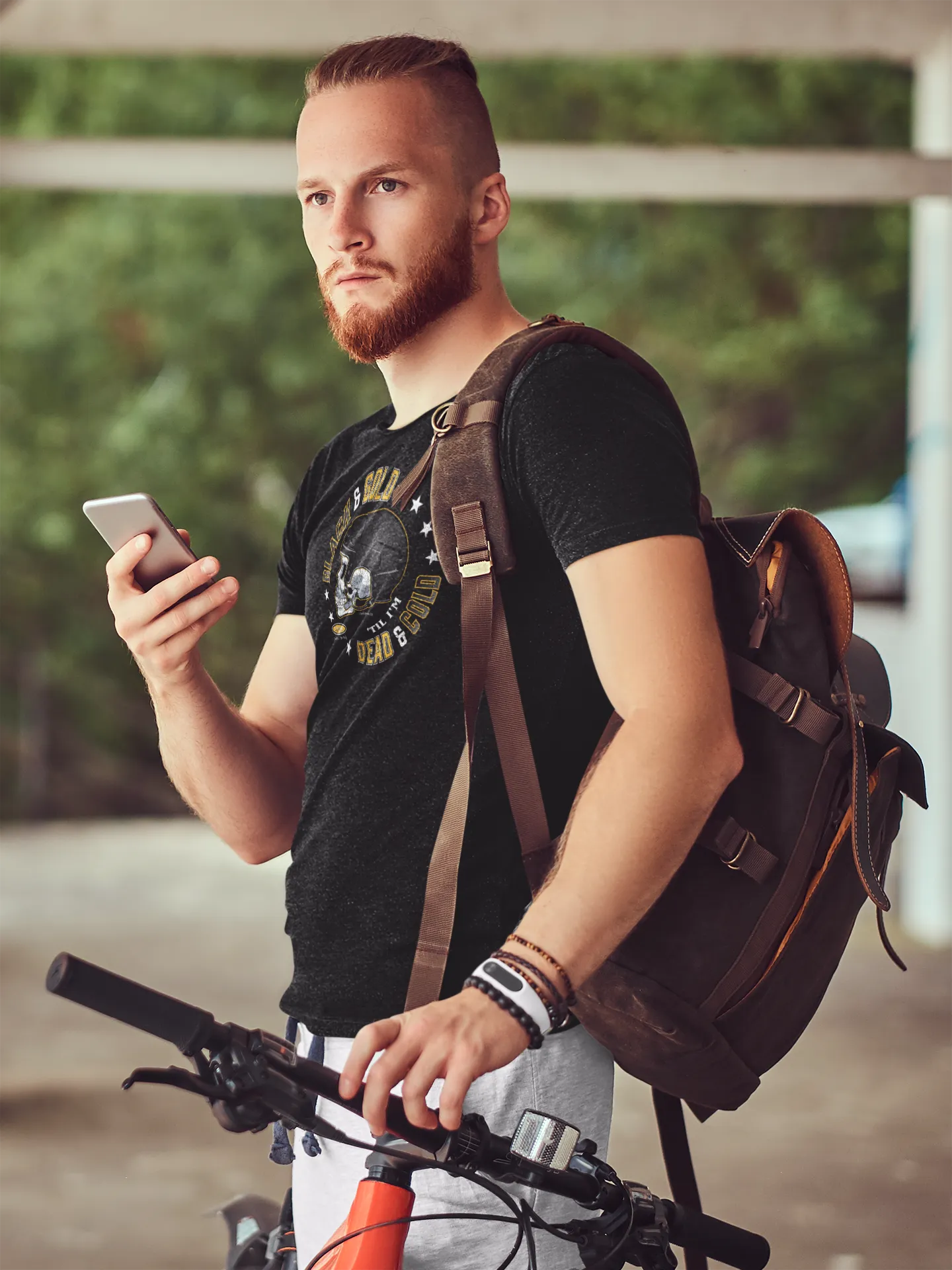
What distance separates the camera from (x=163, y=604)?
1.30 meters

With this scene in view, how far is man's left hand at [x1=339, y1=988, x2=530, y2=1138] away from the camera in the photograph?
39.9 inches

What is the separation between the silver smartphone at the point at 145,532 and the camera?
1270 millimetres

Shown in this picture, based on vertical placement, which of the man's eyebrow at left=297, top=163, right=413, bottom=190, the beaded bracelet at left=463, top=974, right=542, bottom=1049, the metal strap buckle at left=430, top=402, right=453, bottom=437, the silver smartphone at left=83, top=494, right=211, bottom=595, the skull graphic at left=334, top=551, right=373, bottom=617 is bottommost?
the beaded bracelet at left=463, top=974, right=542, bottom=1049

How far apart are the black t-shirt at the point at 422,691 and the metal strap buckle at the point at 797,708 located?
191 millimetres

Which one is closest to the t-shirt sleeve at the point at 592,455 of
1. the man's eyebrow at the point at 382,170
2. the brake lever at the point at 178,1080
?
the man's eyebrow at the point at 382,170

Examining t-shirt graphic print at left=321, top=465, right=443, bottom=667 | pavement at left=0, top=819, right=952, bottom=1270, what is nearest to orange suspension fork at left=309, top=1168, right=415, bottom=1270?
t-shirt graphic print at left=321, top=465, right=443, bottom=667

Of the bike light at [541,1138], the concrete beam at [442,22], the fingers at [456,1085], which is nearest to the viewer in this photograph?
the fingers at [456,1085]

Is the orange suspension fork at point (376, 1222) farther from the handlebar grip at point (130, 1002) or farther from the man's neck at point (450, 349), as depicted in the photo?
the man's neck at point (450, 349)

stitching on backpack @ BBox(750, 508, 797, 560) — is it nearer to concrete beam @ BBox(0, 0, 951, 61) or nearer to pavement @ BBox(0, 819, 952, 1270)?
pavement @ BBox(0, 819, 952, 1270)

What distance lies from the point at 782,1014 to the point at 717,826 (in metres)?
0.19

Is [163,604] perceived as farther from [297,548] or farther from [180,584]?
[297,548]

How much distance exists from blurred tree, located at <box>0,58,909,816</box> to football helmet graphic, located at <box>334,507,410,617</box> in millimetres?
13281

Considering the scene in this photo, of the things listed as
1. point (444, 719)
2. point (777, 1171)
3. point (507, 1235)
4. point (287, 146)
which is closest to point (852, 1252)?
point (777, 1171)

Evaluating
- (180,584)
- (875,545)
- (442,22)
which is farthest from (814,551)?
(875,545)
